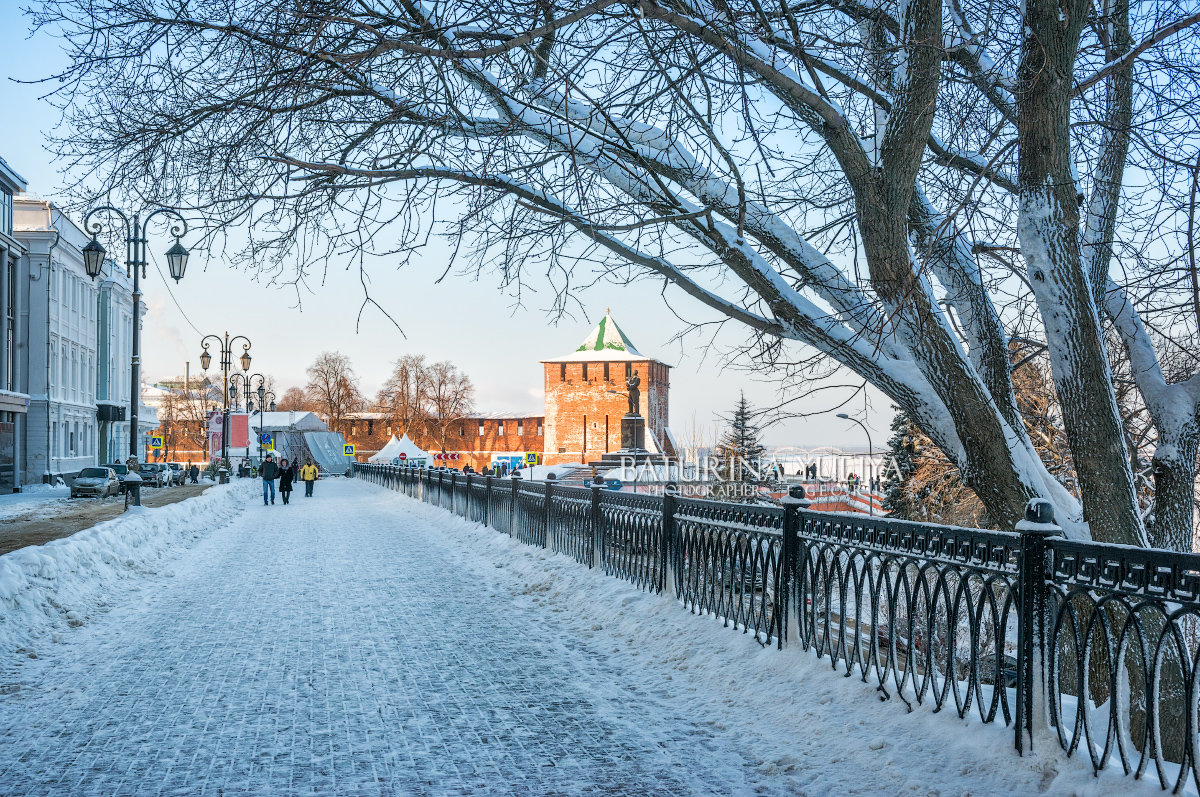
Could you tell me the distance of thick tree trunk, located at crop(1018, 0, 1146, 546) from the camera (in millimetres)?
6582

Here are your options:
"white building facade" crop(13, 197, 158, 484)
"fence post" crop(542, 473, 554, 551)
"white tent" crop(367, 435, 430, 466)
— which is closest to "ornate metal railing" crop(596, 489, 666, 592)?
"fence post" crop(542, 473, 554, 551)

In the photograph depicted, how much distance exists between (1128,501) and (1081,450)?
1.58 feet

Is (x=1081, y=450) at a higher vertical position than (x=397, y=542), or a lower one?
higher

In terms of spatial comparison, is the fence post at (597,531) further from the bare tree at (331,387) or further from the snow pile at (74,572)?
the bare tree at (331,387)

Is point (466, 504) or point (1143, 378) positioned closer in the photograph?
point (1143, 378)

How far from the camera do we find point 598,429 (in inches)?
3748

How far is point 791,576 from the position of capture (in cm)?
652

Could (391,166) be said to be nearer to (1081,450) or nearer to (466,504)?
(1081,450)

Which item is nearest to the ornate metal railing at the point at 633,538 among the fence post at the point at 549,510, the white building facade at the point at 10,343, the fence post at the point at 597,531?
the fence post at the point at 597,531

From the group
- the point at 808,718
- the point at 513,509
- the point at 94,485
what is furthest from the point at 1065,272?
the point at 94,485

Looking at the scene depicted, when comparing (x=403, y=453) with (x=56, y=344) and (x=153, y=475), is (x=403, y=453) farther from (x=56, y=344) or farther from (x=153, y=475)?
(x=153, y=475)

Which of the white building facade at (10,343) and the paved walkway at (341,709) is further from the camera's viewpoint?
the white building facade at (10,343)

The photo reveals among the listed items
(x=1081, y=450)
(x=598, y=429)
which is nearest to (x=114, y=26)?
(x=1081, y=450)

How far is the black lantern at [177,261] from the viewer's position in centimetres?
1819
